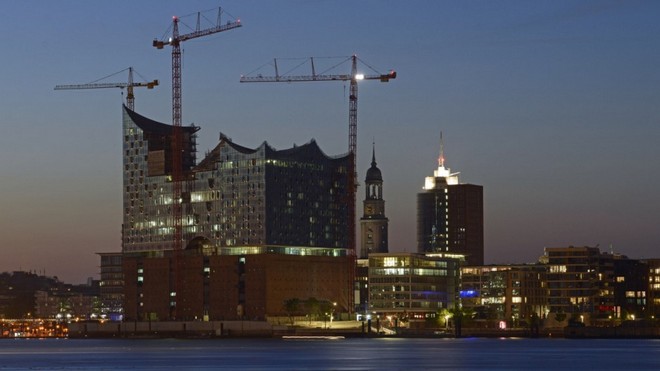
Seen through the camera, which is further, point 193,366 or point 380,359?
point 380,359

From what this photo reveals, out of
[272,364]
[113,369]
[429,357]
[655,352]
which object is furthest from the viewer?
[655,352]

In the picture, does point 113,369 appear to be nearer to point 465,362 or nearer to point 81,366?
point 81,366

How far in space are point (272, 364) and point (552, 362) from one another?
28022 millimetres

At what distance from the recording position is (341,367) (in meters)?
137

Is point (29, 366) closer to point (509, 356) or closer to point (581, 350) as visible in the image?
point (509, 356)

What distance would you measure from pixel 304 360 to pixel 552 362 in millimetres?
25633

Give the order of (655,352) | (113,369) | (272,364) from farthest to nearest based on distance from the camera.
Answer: (655,352)
(272,364)
(113,369)

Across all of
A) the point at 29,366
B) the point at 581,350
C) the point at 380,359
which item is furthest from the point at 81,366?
the point at 581,350

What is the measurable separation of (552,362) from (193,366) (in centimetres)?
3590

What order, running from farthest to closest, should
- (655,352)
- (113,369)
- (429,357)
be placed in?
(655,352)
(429,357)
(113,369)

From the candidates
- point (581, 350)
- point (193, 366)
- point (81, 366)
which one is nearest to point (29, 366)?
point (81, 366)

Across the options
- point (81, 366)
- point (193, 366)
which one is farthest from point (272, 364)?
point (81, 366)

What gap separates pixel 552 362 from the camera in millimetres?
148125

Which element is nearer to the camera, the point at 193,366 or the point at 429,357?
the point at 193,366
